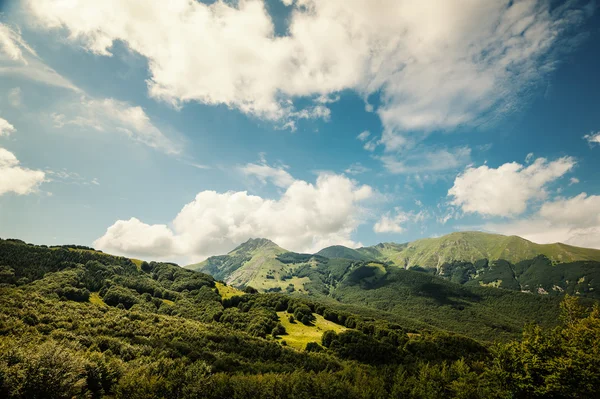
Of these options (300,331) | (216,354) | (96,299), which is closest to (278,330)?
(300,331)

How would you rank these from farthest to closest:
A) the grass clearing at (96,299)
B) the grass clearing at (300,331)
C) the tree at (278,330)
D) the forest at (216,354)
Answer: the grass clearing at (96,299)
the tree at (278,330)
the grass clearing at (300,331)
the forest at (216,354)

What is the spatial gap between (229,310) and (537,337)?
444ft

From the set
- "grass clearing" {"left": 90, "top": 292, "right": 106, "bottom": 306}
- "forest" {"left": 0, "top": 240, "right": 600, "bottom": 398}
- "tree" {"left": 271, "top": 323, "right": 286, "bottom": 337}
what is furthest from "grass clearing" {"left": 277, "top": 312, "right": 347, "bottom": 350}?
"grass clearing" {"left": 90, "top": 292, "right": 106, "bottom": 306}

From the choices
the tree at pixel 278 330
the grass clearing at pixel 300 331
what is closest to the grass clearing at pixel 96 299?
the tree at pixel 278 330

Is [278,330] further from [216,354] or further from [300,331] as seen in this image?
[216,354]

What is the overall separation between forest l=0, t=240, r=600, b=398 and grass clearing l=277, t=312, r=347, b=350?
339cm

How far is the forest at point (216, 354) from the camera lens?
40.7 meters

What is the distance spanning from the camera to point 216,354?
7494 centimetres

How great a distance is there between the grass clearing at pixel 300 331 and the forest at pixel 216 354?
11.1ft

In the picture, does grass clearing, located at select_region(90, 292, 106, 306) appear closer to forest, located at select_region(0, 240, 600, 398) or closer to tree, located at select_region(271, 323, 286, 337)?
forest, located at select_region(0, 240, 600, 398)

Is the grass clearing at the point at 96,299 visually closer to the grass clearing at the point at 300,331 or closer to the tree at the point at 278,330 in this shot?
the tree at the point at 278,330

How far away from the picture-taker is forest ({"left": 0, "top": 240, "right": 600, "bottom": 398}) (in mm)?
40688

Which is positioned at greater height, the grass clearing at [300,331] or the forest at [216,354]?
the forest at [216,354]

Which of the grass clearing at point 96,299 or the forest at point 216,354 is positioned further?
the grass clearing at point 96,299
